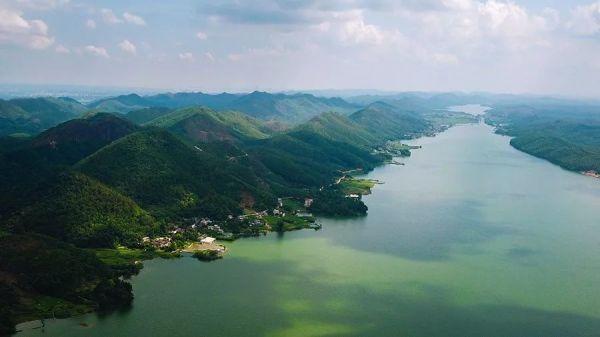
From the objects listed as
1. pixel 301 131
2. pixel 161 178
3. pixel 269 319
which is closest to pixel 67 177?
pixel 161 178

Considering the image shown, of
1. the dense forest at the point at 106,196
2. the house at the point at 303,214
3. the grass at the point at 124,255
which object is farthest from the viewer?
the house at the point at 303,214

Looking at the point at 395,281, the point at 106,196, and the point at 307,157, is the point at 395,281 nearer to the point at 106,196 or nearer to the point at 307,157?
the point at 106,196

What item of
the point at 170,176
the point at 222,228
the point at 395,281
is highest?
the point at 170,176

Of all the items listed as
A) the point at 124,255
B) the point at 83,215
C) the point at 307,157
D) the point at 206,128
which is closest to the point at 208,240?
the point at 124,255

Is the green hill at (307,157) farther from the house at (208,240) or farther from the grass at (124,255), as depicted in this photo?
the grass at (124,255)

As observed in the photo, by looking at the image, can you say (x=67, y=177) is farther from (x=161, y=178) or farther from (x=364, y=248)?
(x=364, y=248)

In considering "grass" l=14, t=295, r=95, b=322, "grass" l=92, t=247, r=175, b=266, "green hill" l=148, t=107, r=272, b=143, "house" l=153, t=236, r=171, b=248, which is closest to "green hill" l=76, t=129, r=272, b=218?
"house" l=153, t=236, r=171, b=248

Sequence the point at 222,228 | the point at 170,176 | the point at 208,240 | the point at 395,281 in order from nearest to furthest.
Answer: the point at 395,281, the point at 208,240, the point at 222,228, the point at 170,176

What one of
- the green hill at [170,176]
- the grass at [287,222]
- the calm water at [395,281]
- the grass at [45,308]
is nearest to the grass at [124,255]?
the calm water at [395,281]
